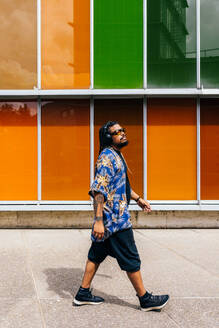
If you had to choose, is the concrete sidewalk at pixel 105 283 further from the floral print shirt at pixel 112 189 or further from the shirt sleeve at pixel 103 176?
the shirt sleeve at pixel 103 176

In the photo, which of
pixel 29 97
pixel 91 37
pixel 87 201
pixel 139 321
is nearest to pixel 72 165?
pixel 87 201

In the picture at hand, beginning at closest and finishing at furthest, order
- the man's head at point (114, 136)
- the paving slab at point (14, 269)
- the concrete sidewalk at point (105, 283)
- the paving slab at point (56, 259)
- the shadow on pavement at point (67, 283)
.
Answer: the concrete sidewalk at point (105, 283)
the man's head at point (114, 136)
the shadow on pavement at point (67, 283)
the paving slab at point (14, 269)
the paving slab at point (56, 259)

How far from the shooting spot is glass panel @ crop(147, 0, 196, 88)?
10.1m

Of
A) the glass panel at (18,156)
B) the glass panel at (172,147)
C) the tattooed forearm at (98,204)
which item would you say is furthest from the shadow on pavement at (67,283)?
the glass panel at (172,147)

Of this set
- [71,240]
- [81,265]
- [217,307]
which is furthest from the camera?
[71,240]

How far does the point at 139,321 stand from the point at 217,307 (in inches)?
36.4

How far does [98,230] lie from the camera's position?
4.30 meters

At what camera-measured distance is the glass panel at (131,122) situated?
1016cm

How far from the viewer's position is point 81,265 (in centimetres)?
650

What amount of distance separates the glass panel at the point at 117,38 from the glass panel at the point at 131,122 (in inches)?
24.2

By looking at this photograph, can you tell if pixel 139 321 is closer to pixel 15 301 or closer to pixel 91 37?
pixel 15 301

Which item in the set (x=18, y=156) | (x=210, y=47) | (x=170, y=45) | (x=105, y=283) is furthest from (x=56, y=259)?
(x=210, y=47)

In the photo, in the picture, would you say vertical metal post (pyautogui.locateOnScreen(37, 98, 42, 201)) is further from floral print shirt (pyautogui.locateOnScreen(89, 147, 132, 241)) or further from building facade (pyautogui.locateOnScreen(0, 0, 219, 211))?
floral print shirt (pyautogui.locateOnScreen(89, 147, 132, 241))

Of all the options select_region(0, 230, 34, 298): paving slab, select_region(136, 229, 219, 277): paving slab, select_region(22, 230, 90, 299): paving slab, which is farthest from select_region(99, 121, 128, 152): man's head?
select_region(136, 229, 219, 277): paving slab
